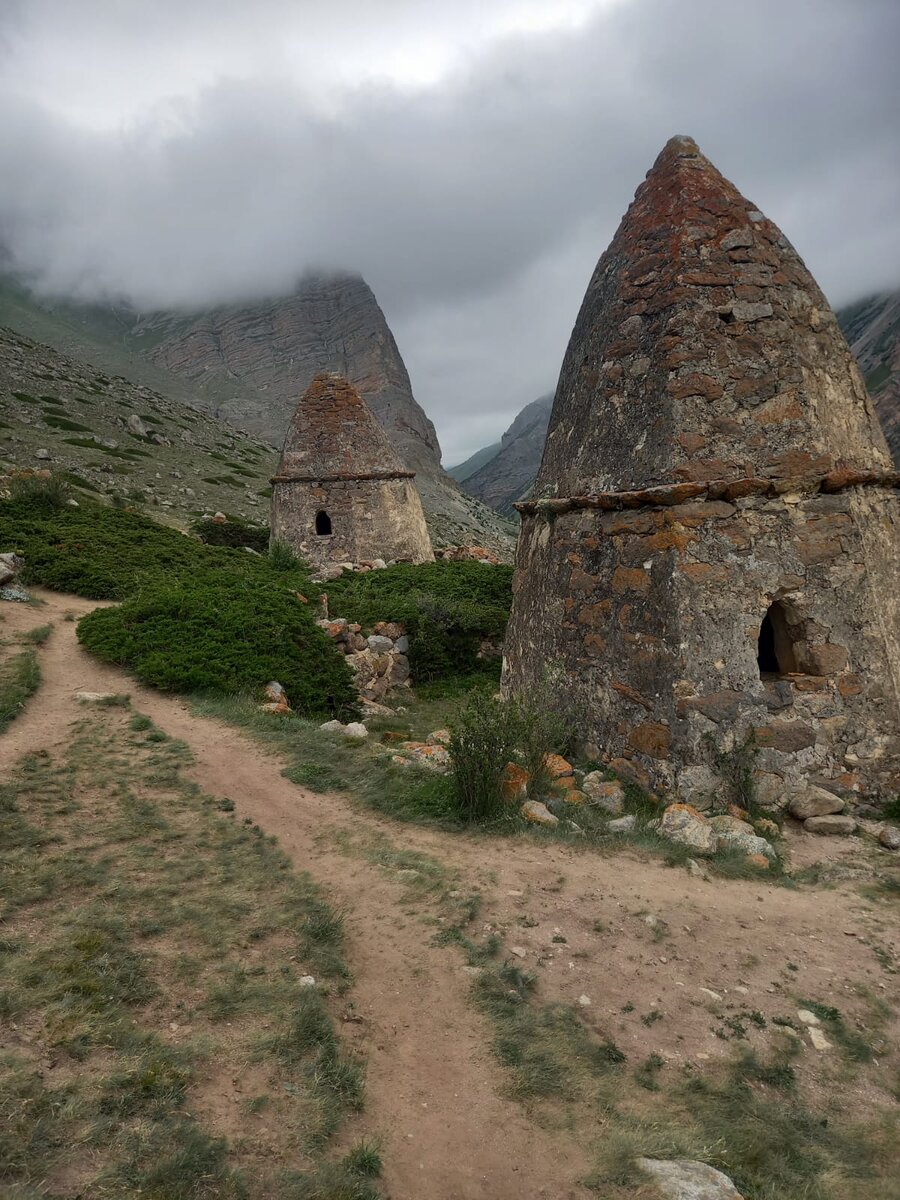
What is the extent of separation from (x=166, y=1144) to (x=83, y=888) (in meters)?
1.95

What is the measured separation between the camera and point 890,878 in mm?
4547

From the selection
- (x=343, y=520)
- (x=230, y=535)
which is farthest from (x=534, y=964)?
(x=230, y=535)

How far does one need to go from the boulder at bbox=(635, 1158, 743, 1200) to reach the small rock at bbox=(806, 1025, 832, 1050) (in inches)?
40.5

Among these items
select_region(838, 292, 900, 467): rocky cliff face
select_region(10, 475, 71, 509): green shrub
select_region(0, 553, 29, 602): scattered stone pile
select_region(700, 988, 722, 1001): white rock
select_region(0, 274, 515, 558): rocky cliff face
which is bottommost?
select_region(700, 988, 722, 1001): white rock

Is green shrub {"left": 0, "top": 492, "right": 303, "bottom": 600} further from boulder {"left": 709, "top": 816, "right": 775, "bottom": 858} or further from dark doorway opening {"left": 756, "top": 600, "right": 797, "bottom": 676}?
boulder {"left": 709, "top": 816, "right": 775, "bottom": 858}

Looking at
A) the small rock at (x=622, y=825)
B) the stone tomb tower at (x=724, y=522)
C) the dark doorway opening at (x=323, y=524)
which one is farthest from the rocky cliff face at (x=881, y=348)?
the small rock at (x=622, y=825)

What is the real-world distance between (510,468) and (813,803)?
135 m

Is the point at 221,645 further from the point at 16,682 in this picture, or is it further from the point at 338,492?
the point at 338,492

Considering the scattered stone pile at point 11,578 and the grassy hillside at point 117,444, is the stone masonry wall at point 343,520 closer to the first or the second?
the scattered stone pile at point 11,578

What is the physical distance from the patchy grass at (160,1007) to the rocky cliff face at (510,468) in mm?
116966

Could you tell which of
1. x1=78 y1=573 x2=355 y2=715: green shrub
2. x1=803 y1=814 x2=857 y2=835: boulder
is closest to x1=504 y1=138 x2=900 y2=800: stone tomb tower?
x1=803 y1=814 x2=857 y2=835: boulder

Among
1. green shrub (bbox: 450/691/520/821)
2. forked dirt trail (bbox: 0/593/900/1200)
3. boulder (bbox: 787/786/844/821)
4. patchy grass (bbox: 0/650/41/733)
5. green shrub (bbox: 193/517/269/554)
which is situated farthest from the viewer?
green shrub (bbox: 193/517/269/554)

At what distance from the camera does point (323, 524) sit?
16672 millimetres

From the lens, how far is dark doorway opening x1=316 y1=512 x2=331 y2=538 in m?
16.5
